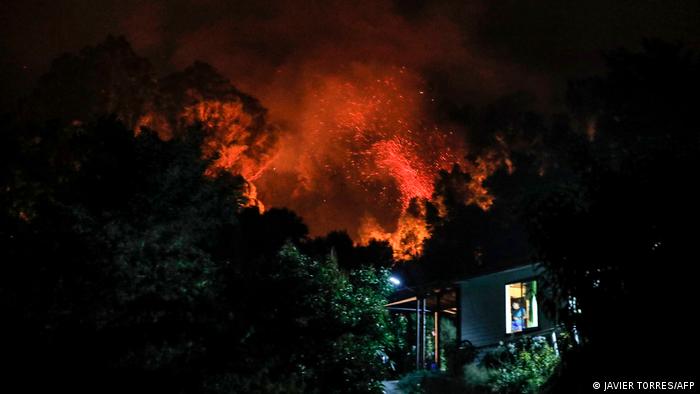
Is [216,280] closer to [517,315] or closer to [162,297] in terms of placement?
[162,297]

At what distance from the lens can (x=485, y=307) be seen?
23.4 metres

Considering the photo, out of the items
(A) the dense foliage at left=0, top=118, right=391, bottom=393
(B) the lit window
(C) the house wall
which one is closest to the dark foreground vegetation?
(A) the dense foliage at left=0, top=118, right=391, bottom=393

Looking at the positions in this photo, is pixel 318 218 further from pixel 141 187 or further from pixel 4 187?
pixel 141 187

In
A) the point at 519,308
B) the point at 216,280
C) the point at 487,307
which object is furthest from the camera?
the point at 487,307

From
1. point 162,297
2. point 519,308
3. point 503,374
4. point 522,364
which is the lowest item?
point 503,374

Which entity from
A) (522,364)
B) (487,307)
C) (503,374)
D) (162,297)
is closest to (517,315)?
(487,307)

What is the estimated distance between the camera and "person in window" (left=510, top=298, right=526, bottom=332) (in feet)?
71.6

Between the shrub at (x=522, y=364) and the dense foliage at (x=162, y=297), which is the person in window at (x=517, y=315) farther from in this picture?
the dense foliage at (x=162, y=297)

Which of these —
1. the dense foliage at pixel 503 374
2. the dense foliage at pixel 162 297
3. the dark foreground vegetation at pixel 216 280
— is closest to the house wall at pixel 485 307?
the dense foliage at pixel 503 374

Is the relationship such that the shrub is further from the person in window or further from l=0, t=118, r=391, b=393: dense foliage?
the person in window

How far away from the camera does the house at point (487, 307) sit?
21188 mm

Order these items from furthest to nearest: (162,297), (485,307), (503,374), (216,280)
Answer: (485,307) → (503,374) → (216,280) → (162,297)

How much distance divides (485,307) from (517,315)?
1.50m

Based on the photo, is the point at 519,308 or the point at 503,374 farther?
the point at 519,308
